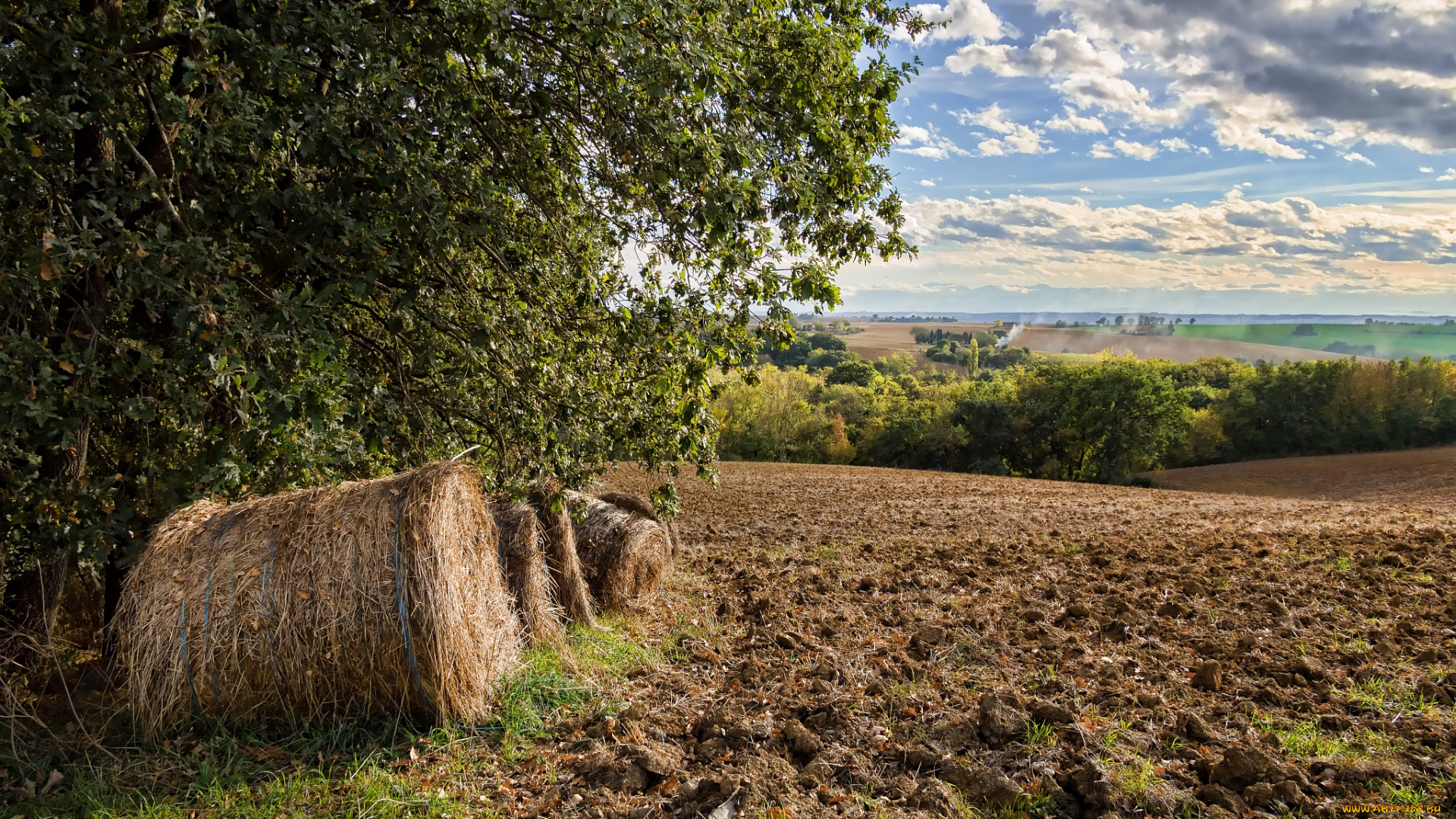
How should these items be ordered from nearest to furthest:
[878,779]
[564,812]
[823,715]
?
[564,812] < [878,779] < [823,715]

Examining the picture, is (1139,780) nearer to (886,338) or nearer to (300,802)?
(300,802)

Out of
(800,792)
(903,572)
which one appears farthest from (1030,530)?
(800,792)

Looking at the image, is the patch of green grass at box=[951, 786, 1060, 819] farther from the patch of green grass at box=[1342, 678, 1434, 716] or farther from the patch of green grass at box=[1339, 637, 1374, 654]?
the patch of green grass at box=[1339, 637, 1374, 654]

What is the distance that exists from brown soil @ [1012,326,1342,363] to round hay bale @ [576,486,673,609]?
62433 mm

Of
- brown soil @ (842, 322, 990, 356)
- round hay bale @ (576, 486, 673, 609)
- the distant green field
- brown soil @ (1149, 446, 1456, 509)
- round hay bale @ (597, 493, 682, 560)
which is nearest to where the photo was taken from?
round hay bale @ (576, 486, 673, 609)

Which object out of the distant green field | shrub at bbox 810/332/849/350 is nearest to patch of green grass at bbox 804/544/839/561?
the distant green field

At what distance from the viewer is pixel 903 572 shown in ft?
30.9

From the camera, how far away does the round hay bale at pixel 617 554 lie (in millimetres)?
7516

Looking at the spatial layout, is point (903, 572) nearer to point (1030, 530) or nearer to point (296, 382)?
point (1030, 530)

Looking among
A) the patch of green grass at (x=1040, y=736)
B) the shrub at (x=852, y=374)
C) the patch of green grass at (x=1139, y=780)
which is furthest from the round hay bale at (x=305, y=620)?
the shrub at (x=852, y=374)

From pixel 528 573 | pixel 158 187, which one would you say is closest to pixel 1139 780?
pixel 528 573

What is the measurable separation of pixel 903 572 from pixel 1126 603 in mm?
2700

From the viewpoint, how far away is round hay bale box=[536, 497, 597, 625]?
22.0 feet

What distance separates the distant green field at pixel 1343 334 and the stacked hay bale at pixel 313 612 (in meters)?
99.6
